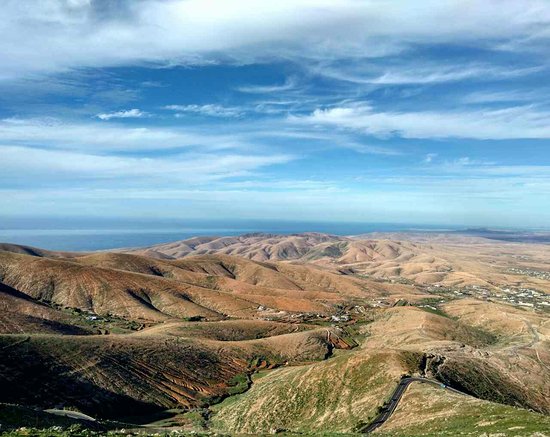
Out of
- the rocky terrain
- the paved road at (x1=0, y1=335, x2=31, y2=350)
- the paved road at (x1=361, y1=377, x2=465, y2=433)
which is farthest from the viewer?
the paved road at (x1=0, y1=335, x2=31, y2=350)

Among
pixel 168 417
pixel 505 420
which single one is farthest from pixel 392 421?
pixel 168 417

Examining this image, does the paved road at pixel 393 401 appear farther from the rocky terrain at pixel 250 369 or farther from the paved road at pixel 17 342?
the paved road at pixel 17 342

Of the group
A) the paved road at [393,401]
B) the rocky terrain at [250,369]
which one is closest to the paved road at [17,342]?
the rocky terrain at [250,369]

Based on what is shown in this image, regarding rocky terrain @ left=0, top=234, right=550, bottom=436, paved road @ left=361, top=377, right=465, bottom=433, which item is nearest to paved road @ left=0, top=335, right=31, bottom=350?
rocky terrain @ left=0, top=234, right=550, bottom=436

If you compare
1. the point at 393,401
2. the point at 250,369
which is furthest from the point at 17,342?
the point at 393,401

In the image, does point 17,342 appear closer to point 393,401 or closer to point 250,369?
point 250,369

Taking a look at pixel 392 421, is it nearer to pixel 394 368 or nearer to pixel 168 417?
pixel 394 368

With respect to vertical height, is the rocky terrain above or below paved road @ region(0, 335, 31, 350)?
below

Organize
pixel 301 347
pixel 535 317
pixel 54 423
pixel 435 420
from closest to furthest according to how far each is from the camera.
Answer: pixel 54 423, pixel 435 420, pixel 301 347, pixel 535 317

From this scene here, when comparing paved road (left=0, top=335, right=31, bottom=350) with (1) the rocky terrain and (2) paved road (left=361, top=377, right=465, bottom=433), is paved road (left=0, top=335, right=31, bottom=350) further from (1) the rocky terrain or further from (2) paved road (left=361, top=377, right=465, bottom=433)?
(2) paved road (left=361, top=377, right=465, bottom=433)
